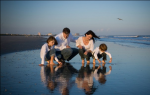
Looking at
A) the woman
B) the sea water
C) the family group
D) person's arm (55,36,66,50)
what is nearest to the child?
the family group

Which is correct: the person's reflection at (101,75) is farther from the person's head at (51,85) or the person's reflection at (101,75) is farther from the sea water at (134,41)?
the sea water at (134,41)

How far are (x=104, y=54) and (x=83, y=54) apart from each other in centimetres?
87

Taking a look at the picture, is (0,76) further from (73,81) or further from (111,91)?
(111,91)

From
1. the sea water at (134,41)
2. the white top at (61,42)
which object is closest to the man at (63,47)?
the white top at (61,42)

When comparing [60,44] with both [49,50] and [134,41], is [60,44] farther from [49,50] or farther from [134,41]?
[134,41]

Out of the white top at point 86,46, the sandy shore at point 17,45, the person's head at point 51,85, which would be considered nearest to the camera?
the person's head at point 51,85

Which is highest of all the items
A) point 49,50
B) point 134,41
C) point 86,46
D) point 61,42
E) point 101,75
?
point 61,42

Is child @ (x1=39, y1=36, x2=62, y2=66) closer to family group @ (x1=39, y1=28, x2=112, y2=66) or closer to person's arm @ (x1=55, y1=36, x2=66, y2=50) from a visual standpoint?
family group @ (x1=39, y1=28, x2=112, y2=66)

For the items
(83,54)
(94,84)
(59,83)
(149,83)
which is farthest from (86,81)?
(83,54)

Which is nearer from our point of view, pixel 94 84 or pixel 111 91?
pixel 111 91

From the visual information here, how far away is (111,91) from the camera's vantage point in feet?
11.2

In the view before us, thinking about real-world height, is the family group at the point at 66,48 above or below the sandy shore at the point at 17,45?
above

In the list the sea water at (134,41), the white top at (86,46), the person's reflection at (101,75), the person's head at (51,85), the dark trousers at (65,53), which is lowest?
the person's reflection at (101,75)

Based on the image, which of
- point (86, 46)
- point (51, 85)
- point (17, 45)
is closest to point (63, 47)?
point (86, 46)
